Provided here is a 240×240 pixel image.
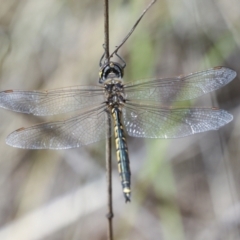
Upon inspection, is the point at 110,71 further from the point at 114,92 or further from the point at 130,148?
the point at 130,148

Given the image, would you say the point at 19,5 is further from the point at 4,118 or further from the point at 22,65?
the point at 4,118

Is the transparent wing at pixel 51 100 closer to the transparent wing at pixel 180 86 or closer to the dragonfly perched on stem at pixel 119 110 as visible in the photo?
the dragonfly perched on stem at pixel 119 110

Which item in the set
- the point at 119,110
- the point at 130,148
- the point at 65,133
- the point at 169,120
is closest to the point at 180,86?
the point at 169,120

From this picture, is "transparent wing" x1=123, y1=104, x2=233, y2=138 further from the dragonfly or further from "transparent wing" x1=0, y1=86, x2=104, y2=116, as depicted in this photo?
"transparent wing" x1=0, y1=86, x2=104, y2=116

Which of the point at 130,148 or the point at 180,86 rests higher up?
the point at 180,86

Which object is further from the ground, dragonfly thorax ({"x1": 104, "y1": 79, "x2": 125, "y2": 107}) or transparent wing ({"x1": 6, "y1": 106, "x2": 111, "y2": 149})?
dragonfly thorax ({"x1": 104, "y1": 79, "x2": 125, "y2": 107})

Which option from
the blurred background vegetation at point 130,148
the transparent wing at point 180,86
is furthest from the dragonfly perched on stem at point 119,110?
the blurred background vegetation at point 130,148

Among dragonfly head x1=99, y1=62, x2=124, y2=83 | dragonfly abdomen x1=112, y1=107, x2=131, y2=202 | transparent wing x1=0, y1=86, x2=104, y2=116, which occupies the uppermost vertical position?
dragonfly head x1=99, y1=62, x2=124, y2=83

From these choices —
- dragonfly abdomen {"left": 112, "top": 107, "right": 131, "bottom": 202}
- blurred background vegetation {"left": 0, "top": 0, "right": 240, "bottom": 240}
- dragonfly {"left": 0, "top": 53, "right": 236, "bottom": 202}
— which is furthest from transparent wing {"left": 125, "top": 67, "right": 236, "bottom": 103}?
blurred background vegetation {"left": 0, "top": 0, "right": 240, "bottom": 240}
